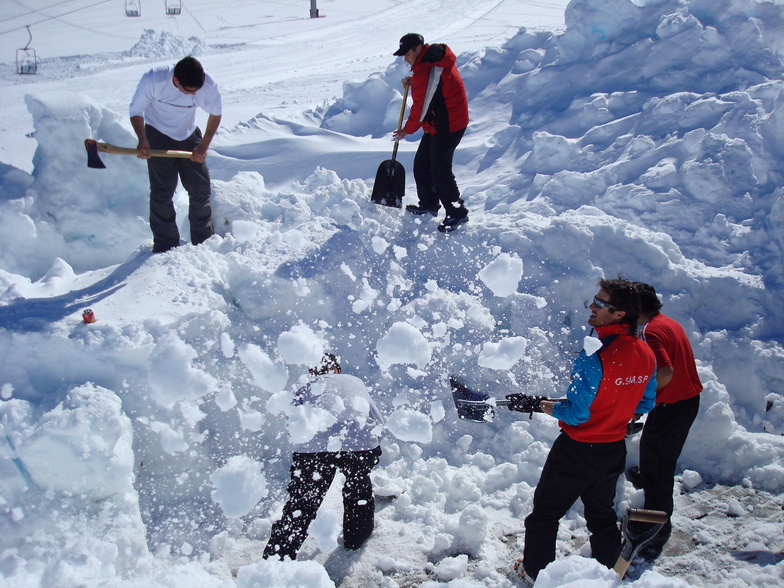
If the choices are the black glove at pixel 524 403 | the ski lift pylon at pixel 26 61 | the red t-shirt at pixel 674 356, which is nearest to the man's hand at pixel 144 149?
the black glove at pixel 524 403

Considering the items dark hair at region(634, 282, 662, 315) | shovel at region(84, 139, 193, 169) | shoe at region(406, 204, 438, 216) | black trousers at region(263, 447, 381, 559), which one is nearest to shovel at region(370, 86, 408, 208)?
shoe at region(406, 204, 438, 216)

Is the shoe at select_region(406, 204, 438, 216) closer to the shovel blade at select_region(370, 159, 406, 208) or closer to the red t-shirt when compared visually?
the shovel blade at select_region(370, 159, 406, 208)

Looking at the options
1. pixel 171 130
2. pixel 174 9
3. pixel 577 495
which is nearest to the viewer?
pixel 577 495

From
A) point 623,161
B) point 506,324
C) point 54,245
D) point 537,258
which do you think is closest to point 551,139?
point 623,161

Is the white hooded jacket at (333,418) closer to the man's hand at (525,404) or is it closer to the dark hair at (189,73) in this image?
the man's hand at (525,404)

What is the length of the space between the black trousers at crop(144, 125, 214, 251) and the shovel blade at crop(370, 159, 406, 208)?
123 cm

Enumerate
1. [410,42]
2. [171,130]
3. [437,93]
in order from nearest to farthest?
1. [171,130]
2. [410,42]
3. [437,93]

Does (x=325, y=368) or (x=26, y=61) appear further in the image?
(x=26, y=61)

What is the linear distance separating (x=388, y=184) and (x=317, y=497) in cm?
249

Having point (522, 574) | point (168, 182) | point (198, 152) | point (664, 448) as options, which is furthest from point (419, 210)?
point (522, 574)

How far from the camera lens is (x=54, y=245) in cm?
422

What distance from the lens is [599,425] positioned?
2.06 m

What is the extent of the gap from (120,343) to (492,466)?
2005 mm

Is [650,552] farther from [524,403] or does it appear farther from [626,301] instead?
[626,301]
